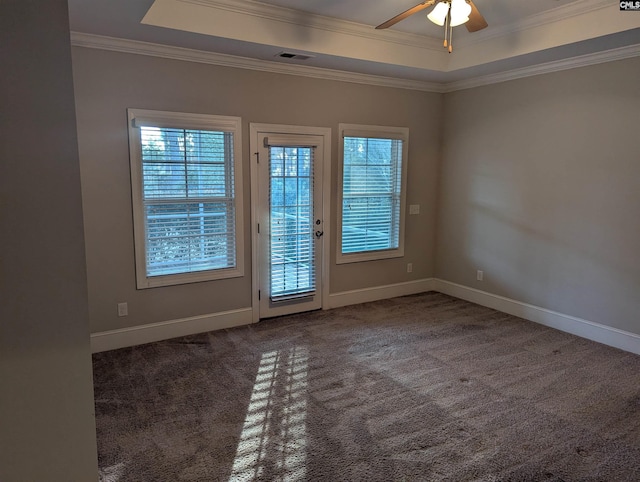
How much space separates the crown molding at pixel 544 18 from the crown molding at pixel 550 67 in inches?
21.9

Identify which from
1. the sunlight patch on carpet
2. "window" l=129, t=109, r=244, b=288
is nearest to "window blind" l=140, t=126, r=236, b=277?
"window" l=129, t=109, r=244, b=288

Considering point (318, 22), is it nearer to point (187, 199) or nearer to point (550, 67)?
point (187, 199)

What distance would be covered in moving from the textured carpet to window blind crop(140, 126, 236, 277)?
794 millimetres

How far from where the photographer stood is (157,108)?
3.84 m

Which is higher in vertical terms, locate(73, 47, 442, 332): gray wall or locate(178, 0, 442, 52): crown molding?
locate(178, 0, 442, 52): crown molding

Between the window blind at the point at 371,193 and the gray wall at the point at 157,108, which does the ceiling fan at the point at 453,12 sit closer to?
the gray wall at the point at 157,108

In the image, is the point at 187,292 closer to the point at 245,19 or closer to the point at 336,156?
the point at 336,156

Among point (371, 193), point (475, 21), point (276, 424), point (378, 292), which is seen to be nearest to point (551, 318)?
point (378, 292)

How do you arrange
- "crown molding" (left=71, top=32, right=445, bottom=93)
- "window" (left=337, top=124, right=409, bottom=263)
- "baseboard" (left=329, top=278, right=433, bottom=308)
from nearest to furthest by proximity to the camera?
"crown molding" (left=71, top=32, right=445, bottom=93)
"window" (left=337, top=124, right=409, bottom=263)
"baseboard" (left=329, top=278, right=433, bottom=308)

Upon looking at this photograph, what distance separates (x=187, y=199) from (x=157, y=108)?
836 millimetres

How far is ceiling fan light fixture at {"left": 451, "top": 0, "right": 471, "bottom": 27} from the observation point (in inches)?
110

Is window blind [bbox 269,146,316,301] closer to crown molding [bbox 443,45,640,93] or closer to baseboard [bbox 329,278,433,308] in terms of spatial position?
baseboard [bbox 329,278,433,308]

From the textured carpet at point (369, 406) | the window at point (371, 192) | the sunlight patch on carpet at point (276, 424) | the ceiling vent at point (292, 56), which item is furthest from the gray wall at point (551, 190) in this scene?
the sunlight patch on carpet at point (276, 424)

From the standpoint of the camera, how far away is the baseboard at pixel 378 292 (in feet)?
17.0
